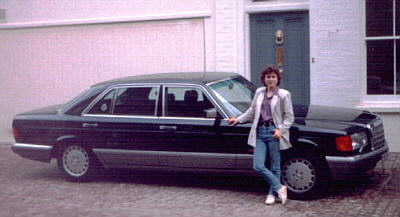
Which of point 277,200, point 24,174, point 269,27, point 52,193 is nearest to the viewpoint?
point 277,200

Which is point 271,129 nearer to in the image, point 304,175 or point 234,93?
point 304,175

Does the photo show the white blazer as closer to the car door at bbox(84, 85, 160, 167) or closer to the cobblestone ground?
the cobblestone ground

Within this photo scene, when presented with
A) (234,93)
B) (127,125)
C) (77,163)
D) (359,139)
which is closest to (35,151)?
(77,163)

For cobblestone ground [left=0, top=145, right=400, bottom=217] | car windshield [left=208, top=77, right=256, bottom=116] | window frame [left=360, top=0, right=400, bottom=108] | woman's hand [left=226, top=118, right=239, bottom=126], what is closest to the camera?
cobblestone ground [left=0, top=145, right=400, bottom=217]

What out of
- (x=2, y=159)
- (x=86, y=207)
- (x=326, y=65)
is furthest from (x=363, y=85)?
(x=2, y=159)

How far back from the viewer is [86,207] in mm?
8664

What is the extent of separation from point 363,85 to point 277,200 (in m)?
4.16

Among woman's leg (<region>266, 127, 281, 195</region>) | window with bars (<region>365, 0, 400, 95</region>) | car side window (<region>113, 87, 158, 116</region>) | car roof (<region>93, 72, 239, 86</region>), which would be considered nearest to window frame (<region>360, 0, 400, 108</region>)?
window with bars (<region>365, 0, 400, 95</region>)

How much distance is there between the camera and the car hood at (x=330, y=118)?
858 cm

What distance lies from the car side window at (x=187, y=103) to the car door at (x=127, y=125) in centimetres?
21

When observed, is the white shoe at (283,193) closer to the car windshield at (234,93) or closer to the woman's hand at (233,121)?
the woman's hand at (233,121)

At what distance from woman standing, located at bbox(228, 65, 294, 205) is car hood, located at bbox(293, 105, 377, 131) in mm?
436

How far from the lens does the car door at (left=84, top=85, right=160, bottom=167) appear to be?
9470 mm

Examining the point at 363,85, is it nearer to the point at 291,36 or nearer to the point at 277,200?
the point at 291,36
